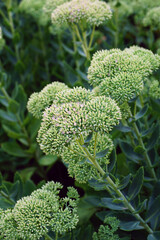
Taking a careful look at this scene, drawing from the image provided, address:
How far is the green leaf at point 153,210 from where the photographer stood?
5.67 ft

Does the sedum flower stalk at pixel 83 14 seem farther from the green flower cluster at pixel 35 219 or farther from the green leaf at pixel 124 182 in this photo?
the green flower cluster at pixel 35 219

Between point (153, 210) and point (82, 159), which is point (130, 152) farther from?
point (82, 159)

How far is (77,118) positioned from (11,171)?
2.10m

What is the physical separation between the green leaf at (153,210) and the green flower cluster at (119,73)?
658mm

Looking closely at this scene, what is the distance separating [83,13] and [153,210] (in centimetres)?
137

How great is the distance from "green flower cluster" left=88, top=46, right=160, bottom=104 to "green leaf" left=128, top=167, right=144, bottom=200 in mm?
416

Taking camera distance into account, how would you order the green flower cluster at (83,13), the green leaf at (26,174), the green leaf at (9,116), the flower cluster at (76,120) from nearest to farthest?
the flower cluster at (76,120) → the green flower cluster at (83,13) → the green leaf at (26,174) → the green leaf at (9,116)

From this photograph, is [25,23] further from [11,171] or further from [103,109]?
[103,109]

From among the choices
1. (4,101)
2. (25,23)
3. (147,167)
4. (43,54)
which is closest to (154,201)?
(147,167)

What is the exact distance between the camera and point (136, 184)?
1.63m

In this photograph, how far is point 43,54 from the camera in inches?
150

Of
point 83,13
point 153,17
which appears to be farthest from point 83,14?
point 153,17

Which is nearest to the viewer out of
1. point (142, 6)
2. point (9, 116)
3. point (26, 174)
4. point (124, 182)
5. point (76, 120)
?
point (76, 120)

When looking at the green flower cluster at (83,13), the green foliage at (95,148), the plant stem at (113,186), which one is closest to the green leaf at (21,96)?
the green foliage at (95,148)
